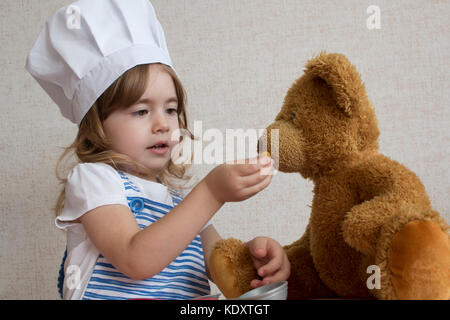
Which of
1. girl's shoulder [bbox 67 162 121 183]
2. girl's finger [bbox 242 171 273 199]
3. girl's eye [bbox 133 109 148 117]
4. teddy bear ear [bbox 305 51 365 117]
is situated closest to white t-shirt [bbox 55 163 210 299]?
girl's shoulder [bbox 67 162 121 183]

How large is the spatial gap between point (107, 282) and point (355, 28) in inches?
29.7

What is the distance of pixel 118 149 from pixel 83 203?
0.13 meters

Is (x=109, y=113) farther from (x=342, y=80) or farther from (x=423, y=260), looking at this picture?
(x=423, y=260)

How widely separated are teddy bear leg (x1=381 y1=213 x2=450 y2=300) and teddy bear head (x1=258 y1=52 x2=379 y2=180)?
0.14 meters

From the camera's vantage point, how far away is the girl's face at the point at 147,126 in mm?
771

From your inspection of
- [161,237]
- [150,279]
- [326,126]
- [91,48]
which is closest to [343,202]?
[326,126]

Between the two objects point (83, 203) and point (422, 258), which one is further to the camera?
point (83, 203)

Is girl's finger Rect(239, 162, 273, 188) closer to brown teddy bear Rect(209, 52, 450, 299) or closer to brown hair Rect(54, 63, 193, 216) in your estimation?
brown teddy bear Rect(209, 52, 450, 299)

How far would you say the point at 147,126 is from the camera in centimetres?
78

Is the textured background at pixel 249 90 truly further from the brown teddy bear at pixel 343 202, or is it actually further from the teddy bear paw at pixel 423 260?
Answer: the teddy bear paw at pixel 423 260

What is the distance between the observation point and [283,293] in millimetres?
506
